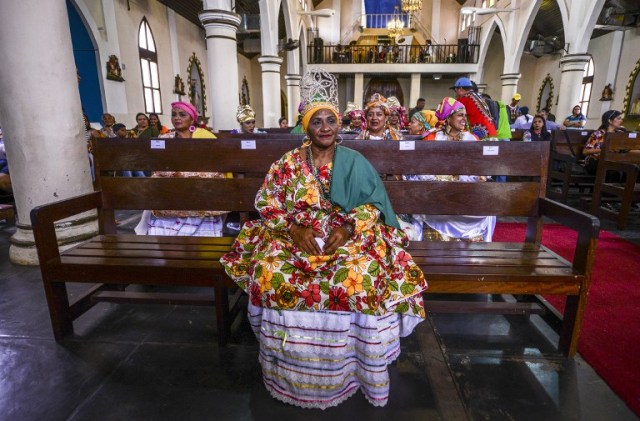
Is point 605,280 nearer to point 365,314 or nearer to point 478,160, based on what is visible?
point 478,160

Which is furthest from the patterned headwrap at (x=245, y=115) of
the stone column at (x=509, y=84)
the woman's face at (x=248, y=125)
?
the stone column at (x=509, y=84)

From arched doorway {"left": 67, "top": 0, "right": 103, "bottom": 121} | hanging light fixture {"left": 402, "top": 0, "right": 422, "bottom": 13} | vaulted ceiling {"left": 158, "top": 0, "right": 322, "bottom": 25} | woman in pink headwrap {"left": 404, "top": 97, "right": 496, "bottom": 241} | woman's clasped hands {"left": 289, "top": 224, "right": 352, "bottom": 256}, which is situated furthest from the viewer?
hanging light fixture {"left": 402, "top": 0, "right": 422, "bottom": 13}

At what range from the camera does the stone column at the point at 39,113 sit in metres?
3.02

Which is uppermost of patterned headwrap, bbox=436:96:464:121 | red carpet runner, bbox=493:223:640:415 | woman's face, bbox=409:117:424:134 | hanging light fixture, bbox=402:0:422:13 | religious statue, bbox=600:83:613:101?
hanging light fixture, bbox=402:0:422:13

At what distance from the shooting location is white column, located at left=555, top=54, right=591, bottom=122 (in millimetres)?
10219

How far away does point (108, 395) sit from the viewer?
6.02 feet

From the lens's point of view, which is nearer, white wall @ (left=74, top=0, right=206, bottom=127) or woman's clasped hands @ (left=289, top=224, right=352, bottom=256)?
woman's clasped hands @ (left=289, top=224, right=352, bottom=256)

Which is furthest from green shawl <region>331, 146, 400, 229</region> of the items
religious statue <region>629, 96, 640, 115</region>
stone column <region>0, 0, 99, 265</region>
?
religious statue <region>629, 96, 640, 115</region>

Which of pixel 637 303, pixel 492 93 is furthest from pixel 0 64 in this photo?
pixel 492 93

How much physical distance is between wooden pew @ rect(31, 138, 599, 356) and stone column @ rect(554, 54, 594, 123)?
10124 mm

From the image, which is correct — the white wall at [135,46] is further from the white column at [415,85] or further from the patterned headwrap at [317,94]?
the white column at [415,85]

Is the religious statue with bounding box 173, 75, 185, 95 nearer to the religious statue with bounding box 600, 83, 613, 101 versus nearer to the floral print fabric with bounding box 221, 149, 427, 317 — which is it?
the floral print fabric with bounding box 221, 149, 427, 317

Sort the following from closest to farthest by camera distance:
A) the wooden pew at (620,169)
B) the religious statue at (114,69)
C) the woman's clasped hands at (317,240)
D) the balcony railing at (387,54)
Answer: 1. the woman's clasped hands at (317,240)
2. the wooden pew at (620,169)
3. the religious statue at (114,69)
4. the balcony railing at (387,54)

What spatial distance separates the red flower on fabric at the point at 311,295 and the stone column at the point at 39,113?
2.83 m
